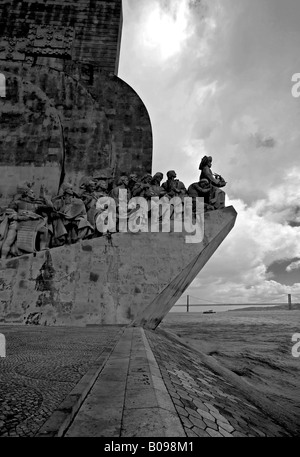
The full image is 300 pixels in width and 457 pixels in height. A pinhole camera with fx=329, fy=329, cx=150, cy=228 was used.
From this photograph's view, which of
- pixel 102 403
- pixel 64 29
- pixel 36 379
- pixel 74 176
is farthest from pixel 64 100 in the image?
pixel 102 403

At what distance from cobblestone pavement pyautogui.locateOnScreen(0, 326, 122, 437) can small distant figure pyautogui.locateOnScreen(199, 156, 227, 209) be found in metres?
4.75

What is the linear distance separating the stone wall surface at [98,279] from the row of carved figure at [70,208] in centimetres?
38

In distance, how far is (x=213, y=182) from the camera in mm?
7148

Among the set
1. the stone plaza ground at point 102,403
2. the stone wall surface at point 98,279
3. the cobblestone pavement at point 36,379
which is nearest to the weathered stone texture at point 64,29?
the stone wall surface at point 98,279

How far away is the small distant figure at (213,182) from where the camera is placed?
269 inches

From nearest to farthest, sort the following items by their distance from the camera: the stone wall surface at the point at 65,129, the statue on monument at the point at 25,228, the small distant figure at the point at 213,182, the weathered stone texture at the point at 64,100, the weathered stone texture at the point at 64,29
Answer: the statue on monument at the point at 25,228, the small distant figure at the point at 213,182, the stone wall surface at the point at 65,129, the weathered stone texture at the point at 64,100, the weathered stone texture at the point at 64,29

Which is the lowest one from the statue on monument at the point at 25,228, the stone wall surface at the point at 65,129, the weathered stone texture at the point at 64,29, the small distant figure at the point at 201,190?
the statue on monument at the point at 25,228

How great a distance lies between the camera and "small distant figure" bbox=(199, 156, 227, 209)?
684 cm

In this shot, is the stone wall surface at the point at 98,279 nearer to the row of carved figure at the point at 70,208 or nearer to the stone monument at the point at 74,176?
the stone monument at the point at 74,176

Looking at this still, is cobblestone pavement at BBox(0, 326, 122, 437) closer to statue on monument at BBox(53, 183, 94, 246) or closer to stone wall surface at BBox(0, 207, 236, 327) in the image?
stone wall surface at BBox(0, 207, 236, 327)

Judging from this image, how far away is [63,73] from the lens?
966 centimetres
